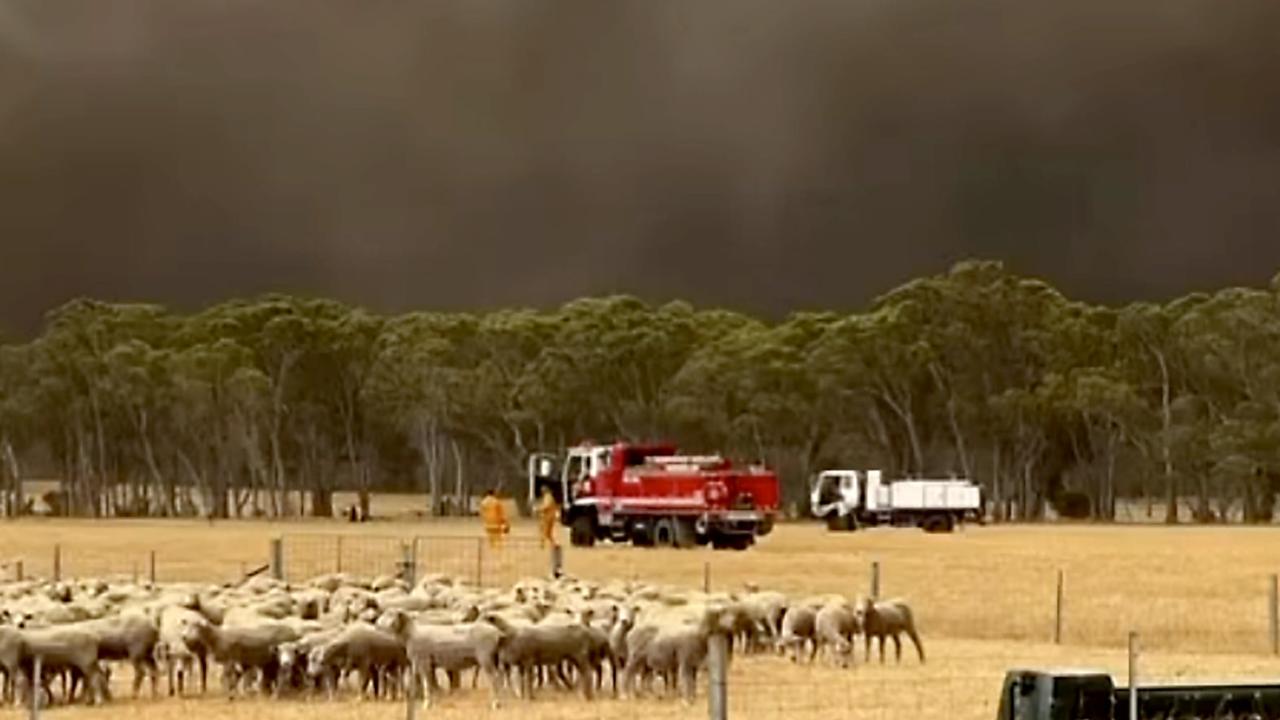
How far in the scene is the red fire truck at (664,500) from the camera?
65.0 m

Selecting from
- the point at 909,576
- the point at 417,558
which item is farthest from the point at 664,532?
the point at 909,576

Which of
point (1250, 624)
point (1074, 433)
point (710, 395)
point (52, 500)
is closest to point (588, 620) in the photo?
point (1250, 624)

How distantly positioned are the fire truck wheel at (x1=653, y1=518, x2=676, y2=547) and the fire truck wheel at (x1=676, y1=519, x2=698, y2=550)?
0.15 metres

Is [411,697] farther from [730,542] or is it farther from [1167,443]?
[1167,443]

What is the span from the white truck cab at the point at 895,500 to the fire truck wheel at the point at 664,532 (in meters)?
25.4

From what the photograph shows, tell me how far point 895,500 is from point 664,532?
28113 millimetres

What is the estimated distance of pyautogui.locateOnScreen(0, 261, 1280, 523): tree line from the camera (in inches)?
4779

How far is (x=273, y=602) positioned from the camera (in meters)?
30.3

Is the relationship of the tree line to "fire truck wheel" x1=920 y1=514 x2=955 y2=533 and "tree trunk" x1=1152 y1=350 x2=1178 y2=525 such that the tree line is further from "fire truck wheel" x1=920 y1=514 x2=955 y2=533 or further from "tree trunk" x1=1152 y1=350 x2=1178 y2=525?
"fire truck wheel" x1=920 y1=514 x2=955 y2=533

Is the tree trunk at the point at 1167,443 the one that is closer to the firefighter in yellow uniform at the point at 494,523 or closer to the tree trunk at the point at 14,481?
the firefighter in yellow uniform at the point at 494,523

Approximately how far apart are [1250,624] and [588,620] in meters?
15.4

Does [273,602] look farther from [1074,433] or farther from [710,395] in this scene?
[1074,433]

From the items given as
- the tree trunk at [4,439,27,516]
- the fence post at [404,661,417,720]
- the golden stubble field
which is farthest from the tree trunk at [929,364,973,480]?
the fence post at [404,661,417,720]

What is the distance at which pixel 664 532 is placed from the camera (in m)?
66.5
